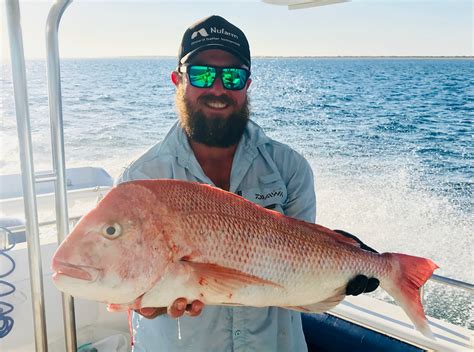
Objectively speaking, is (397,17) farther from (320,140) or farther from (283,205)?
(283,205)

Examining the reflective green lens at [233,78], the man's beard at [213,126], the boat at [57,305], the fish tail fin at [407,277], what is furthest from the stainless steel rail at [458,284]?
the reflective green lens at [233,78]

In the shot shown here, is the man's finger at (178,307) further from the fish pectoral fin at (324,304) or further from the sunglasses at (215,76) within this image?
the sunglasses at (215,76)

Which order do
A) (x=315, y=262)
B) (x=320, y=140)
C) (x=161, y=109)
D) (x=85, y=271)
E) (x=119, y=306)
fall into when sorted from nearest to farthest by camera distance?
1. (x=85, y=271)
2. (x=119, y=306)
3. (x=315, y=262)
4. (x=320, y=140)
5. (x=161, y=109)

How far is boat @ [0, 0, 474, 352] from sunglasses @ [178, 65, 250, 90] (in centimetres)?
57

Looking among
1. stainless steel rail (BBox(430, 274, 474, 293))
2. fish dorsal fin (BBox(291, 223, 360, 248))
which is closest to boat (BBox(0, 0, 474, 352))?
stainless steel rail (BBox(430, 274, 474, 293))

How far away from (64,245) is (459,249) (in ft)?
27.6

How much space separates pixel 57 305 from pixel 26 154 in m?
1.59

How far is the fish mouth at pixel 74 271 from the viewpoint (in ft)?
4.10

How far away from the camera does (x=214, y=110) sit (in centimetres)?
211

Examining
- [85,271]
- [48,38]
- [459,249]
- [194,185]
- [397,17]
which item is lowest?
[459,249]

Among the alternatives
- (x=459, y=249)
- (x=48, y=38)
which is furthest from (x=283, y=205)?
(x=459, y=249)

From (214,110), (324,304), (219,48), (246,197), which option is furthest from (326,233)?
(219,48)

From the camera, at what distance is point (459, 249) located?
832 centimetres

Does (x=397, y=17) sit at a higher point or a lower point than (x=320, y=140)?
higher
